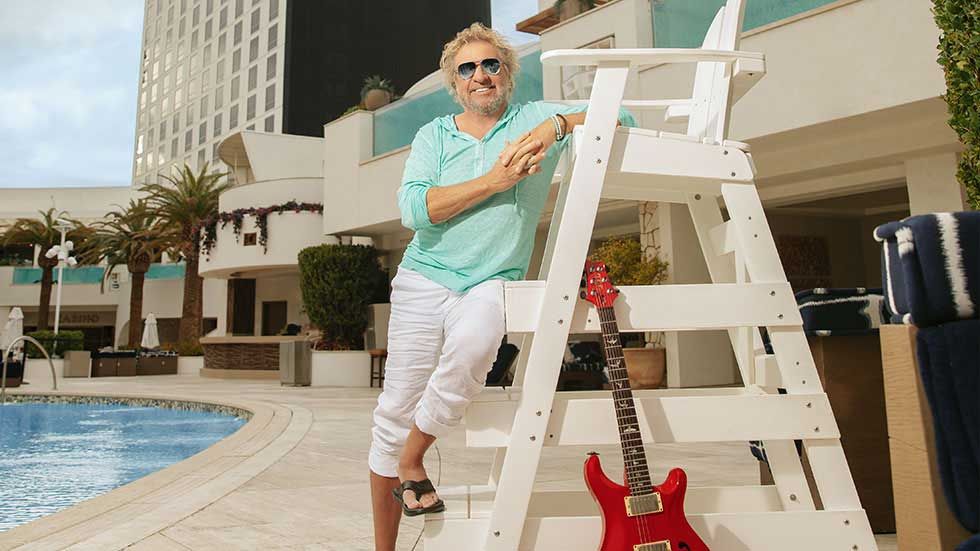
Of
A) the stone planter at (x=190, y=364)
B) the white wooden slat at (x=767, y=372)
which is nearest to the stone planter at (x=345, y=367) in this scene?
the stone planter at (x=190, y=364)

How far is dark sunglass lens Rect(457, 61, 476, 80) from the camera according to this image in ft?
4.91

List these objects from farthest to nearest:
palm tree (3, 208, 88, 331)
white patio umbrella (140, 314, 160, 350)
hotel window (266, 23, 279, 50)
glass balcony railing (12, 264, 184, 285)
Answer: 1. hotel window (266, 23, 279, 50)
2. glass balcony railing (12, 264, 184, 285)
3. palm tree (3, 208, 88, 331)
4. white patio umbrella (140, 314, 160, 350)

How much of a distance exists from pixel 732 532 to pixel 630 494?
0.78ft

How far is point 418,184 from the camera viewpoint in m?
1.42

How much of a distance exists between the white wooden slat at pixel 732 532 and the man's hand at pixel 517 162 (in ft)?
2.15

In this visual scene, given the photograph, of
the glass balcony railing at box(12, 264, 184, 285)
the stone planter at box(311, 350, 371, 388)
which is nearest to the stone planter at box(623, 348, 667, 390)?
the stone planter at box(311, 350, 371, 388)

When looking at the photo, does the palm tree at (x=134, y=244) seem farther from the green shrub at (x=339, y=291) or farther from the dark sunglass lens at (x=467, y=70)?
the dark sunglass lens at (x=467, y=70)

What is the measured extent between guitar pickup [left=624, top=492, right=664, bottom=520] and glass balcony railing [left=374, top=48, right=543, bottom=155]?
684 centimetres

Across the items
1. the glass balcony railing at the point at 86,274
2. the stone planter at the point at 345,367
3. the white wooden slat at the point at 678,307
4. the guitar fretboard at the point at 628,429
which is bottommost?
the stone planter at the point at 345,367

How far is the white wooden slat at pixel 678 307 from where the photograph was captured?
1.25 metres

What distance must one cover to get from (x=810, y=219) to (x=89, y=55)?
11362 centimetres

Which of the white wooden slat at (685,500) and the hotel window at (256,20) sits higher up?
the hotel window at (256,20)

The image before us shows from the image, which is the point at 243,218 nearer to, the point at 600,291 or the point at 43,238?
the point at 43,238

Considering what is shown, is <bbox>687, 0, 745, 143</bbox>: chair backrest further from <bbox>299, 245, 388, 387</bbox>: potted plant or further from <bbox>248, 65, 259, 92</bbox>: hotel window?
<bbox>248, 65, 259, 92</bbox>: hotel window
